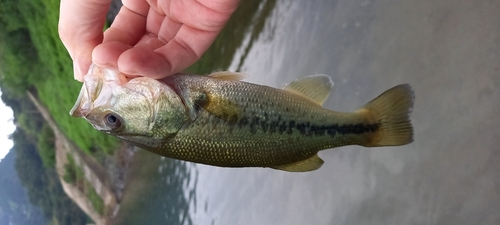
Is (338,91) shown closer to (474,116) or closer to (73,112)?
(474,116)

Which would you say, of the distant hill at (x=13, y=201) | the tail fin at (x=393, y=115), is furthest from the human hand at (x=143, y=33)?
the distant hill at (x=13, y=201)

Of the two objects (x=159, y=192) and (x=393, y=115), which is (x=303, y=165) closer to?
(x=393, y=115)

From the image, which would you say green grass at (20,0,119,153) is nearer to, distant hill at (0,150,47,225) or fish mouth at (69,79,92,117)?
distant hill at (0,150,47,225)

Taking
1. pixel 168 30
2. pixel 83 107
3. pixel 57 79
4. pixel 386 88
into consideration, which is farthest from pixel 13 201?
pixel 83 107

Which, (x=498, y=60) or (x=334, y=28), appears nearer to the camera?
(x=498, y=60)

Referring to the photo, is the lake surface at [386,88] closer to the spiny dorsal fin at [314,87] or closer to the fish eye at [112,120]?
the spiny dorsal fin at [314,87]

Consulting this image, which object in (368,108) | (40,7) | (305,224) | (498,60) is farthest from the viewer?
(40,7)

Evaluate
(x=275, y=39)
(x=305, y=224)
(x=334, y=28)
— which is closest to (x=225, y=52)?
(x=275, y=39)
